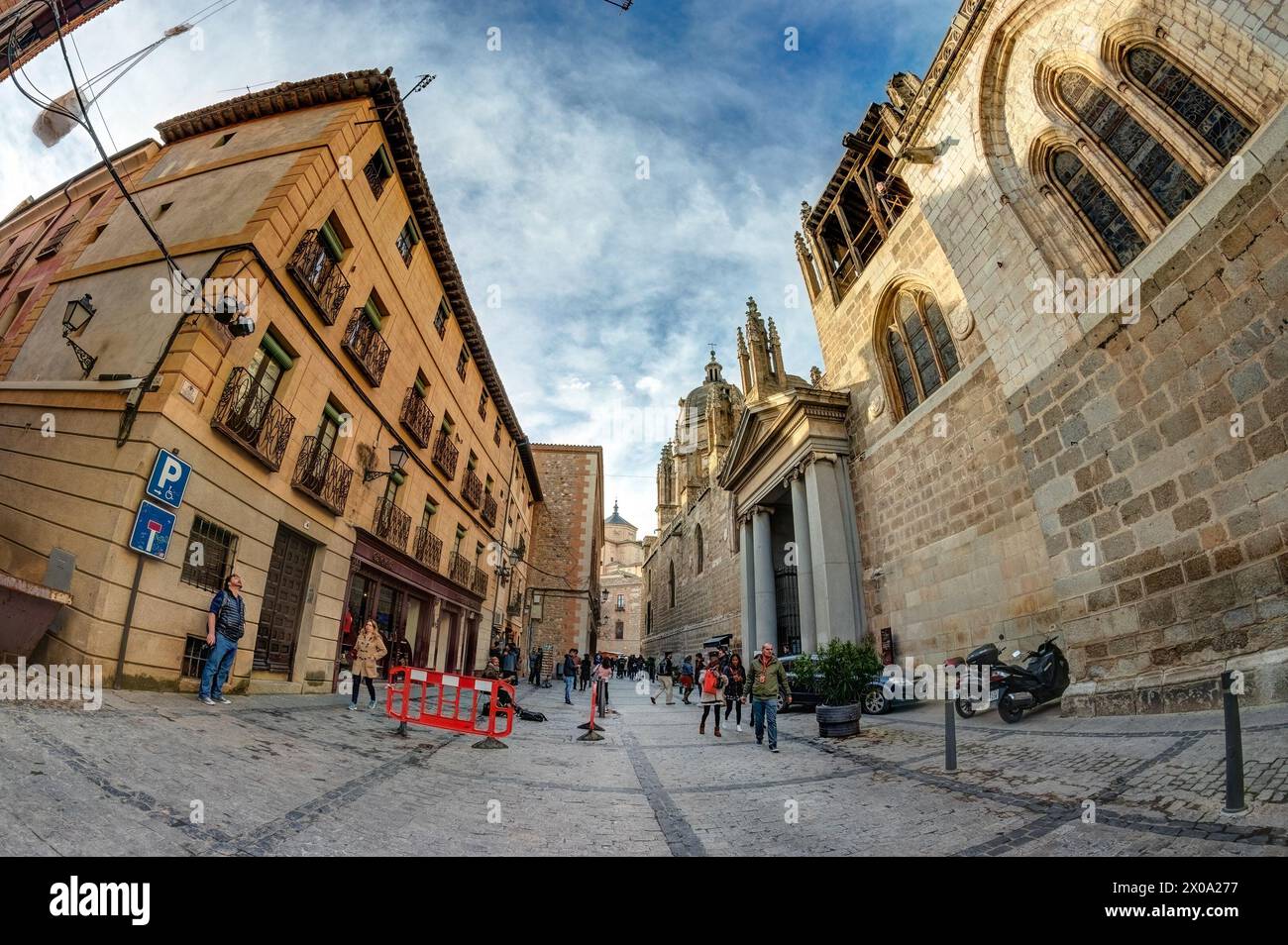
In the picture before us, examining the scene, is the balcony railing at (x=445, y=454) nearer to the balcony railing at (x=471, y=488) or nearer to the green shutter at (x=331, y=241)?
the balcony railing at (x=471, y=488)

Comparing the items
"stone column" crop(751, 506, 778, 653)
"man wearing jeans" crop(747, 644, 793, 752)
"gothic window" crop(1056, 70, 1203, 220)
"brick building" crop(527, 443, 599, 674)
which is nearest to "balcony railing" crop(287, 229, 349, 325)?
"man wearing jeans" crop(747, 644, 793, 752)

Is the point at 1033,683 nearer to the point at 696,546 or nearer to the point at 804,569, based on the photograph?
the point at 804,569

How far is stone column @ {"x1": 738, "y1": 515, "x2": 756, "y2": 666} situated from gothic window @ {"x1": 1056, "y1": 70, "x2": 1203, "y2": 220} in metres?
13.6

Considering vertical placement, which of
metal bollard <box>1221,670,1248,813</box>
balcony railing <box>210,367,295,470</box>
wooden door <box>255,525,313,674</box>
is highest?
balcony railing <box>210,367,295,470</box>

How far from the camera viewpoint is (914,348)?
12.8 metres

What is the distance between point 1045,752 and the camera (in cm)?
501

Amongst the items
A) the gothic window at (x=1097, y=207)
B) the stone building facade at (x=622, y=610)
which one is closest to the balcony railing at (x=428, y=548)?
the gothic window at (x=1097, y=207)

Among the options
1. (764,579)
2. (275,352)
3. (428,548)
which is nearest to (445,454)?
(428,548)

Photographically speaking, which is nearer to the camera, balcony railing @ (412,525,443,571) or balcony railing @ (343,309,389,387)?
balcony railing @ (343,309,389,387)

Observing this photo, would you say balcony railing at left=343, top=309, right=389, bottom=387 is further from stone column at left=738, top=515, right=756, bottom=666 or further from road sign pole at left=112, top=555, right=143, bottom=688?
stone column at left=738, top=515, right=756, bottom=666

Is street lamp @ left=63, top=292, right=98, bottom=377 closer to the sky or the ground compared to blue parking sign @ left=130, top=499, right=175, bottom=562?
closer to the sky

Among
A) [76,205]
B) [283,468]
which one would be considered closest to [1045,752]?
[283,468]

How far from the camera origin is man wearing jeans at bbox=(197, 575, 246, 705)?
6648 millimetres

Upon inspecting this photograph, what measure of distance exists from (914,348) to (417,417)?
12.6 m
